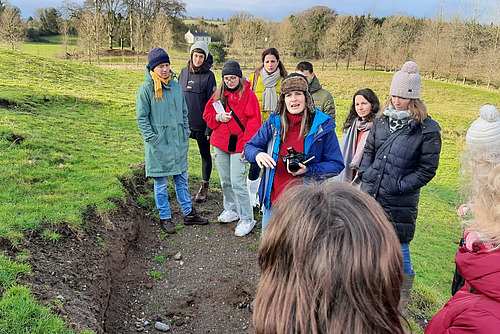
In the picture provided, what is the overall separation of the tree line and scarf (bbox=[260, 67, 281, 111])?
33.3 m

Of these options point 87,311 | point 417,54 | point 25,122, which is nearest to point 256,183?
point 87,311

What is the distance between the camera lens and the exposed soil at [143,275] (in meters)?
3.55

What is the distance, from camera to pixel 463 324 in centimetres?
162

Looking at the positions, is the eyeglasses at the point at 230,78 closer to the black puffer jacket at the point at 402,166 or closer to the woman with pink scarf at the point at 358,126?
the woman with pink scarf at the point at 358,126

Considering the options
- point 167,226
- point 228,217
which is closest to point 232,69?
point 228,217

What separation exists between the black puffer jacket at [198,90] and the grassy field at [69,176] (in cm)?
172

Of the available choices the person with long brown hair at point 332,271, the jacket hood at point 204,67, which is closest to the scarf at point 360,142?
the jacket hood at point 204,67

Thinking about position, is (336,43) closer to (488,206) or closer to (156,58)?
(156,58)

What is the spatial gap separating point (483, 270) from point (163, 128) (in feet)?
14.5

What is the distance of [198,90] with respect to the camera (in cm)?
609

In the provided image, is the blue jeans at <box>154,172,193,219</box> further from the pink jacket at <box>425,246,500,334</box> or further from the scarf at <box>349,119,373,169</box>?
the pink jacket at <box>425,246,500,334</box>

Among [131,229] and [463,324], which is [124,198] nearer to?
[131,229]

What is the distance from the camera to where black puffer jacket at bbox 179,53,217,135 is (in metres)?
6.08

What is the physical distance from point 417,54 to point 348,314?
5231cm
